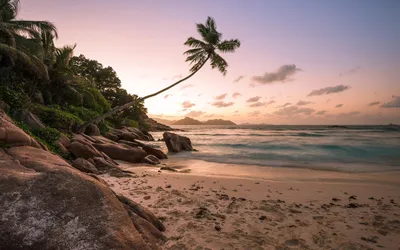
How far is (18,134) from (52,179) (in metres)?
3.44

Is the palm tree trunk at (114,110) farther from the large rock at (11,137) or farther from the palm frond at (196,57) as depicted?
the large rock at (11,137)

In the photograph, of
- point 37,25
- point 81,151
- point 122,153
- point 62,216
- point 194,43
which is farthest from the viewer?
point 194,43

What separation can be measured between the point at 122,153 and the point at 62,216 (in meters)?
9.59

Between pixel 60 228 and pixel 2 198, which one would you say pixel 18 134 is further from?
pixel 60 228

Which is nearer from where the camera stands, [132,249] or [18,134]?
[132,249]

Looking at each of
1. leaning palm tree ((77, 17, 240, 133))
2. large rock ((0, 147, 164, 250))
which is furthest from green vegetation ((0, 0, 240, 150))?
large rock ((0, 147, 164, 250))

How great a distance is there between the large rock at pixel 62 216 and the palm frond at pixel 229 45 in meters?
18.2

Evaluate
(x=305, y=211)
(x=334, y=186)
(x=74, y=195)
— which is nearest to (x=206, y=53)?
(x=334, y=186)

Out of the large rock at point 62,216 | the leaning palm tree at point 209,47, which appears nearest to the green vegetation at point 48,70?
the leaning palm tree at point 209,47

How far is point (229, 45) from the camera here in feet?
62.4

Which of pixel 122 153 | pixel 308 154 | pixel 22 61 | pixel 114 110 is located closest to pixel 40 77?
pixel 22 61

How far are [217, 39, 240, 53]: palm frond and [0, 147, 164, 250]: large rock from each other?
18.2 m

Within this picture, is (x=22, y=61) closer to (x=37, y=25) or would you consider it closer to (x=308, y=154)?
(x=37, y=25)

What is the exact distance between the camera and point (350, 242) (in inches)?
135
